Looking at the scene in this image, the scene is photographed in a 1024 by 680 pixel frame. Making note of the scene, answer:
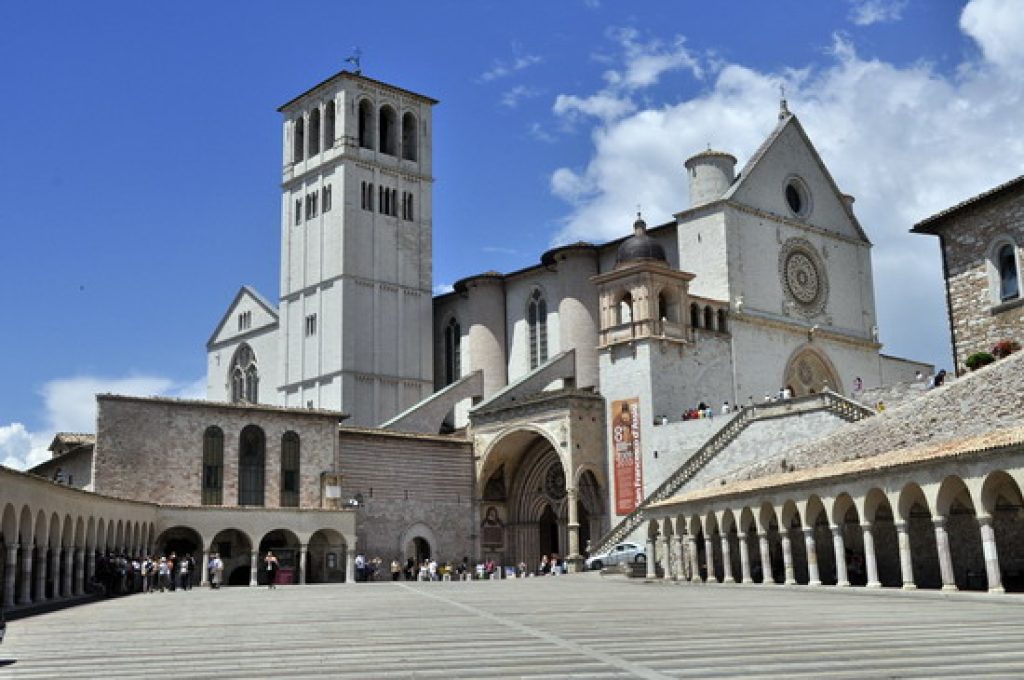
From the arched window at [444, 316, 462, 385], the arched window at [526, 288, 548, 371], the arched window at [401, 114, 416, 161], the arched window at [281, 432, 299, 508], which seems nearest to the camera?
the arched window at [281, 432, 299, 508]

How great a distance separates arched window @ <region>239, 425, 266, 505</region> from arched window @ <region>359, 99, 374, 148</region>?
2613 centimetres

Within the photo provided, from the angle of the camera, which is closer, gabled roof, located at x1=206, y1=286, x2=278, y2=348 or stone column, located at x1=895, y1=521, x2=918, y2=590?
stone column, located at x1=895, y1=521, x2=918, y2=590

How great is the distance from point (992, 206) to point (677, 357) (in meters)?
15.9

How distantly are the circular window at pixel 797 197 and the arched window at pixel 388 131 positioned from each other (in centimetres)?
2432

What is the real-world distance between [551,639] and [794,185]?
147ft

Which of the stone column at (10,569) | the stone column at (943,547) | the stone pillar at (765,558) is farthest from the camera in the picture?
the stone pillar at (765,558)

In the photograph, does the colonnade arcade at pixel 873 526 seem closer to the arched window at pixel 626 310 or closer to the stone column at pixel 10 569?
the arched window at pixel 626 310

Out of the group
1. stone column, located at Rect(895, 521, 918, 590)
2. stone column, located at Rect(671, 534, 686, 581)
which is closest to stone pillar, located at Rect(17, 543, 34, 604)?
stone column, located at Rect(671, 534, 686, 581)

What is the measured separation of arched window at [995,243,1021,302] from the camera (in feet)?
114

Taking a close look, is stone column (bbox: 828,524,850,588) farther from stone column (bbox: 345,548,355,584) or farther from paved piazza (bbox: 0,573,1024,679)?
stone column (bbox: 345,548,355,584)

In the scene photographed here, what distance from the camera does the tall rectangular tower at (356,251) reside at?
211 feet

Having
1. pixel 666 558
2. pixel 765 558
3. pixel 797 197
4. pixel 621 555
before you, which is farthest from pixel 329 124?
pixel 765 558

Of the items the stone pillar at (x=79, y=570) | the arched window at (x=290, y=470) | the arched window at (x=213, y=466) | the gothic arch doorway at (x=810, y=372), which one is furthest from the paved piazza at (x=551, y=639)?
the gothic arch doorway at (x=810, y=372)

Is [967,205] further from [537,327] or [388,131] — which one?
[388,131]
